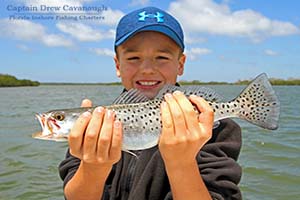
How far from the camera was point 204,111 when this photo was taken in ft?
8.48

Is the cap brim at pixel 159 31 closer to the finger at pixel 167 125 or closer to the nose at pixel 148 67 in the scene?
the nose at pixel 148 67

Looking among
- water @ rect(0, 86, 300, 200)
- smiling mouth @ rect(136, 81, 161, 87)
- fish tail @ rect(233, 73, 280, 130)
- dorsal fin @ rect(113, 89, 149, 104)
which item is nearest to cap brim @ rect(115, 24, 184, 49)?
smiling mouth @ rect(136, 81, 161, 87)

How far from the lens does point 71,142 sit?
2.53 m

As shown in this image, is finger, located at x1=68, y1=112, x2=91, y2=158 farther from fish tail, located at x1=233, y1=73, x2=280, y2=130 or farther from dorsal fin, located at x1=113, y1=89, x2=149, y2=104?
fish tail, located at x1=233, y1=73, x2=280, y2=130

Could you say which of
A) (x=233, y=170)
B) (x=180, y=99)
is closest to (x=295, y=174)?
(x=233, y=170)

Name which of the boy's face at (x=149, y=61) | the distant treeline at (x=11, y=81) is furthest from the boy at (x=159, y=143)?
the distant treeline at (x=11, y=81)

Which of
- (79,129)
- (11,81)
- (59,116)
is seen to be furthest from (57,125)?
(11,81)

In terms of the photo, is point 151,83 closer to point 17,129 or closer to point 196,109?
point 196,109

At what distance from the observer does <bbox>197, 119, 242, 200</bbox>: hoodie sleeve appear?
287 centimetres

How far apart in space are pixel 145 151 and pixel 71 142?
0.87 metres

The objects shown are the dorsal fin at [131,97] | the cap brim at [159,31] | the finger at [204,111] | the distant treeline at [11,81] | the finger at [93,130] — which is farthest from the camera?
the distant treeline at [11,81]

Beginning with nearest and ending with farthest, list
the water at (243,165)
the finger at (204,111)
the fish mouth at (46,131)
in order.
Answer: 1. the finger at (204,111)
2. the fish mouth at (46,131)
3. the water at (243,165)

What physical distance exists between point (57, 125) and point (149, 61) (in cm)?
102

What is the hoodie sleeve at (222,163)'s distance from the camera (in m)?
2.87
